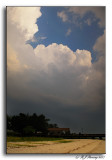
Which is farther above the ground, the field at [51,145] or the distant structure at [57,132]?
the distant structure at [57,132]

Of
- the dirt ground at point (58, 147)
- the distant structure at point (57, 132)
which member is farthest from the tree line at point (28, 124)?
the dirt ground at point (58, 147)

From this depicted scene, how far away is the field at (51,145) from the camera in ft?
13.9

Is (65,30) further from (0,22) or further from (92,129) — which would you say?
(92,129)

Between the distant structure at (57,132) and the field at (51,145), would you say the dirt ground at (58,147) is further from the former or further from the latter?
the distant structure at (57,132)

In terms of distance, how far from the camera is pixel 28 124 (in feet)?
14.5

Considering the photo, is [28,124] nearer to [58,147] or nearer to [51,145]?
[51,145]

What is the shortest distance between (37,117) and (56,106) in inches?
16.7

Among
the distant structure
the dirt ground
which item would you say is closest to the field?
the dirt ground

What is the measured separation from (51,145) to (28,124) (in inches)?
23.7

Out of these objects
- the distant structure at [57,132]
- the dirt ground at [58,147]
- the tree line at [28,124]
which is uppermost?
the tree line at [28,124]

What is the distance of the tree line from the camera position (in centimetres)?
434

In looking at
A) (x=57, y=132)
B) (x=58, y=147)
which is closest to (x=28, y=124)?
(x=57, y=132)

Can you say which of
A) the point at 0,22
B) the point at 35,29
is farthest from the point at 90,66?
the point at 0,22

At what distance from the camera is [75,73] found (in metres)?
4.52
